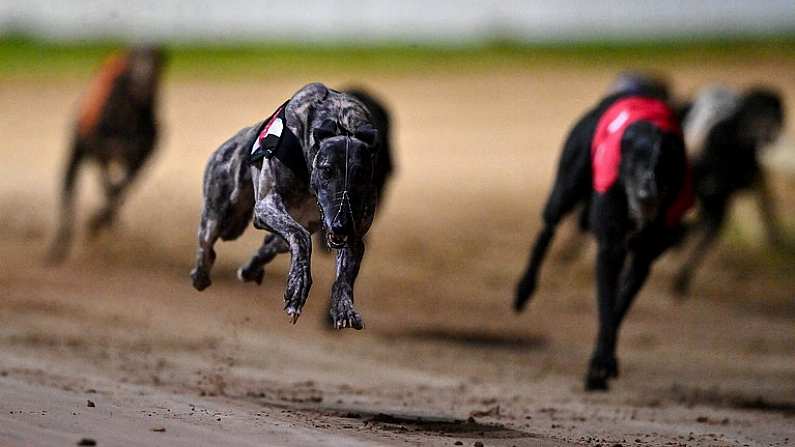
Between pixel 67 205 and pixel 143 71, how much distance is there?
51.8 inches

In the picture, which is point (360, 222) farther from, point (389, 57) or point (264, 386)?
point (389, 57)

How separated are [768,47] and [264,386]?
18.5m

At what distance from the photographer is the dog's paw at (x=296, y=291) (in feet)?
16.7

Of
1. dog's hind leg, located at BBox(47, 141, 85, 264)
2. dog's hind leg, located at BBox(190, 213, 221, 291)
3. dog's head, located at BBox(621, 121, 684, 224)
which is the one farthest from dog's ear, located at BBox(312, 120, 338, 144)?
dog's hind leg, located at BBox(47, 141, 85, 264)

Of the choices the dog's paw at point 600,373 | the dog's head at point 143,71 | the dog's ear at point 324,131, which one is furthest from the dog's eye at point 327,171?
the dog's head at point 143,71

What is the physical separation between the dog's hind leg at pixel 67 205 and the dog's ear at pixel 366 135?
6285 millimetres

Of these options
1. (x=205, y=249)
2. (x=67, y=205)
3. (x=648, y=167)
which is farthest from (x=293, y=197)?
(x=67, y=205)

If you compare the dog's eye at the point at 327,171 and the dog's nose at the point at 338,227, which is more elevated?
the dog's eye at the point at 327,171

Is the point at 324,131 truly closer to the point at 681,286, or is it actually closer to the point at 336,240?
the point at 336,240

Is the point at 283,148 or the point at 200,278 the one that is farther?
the point at 200,278

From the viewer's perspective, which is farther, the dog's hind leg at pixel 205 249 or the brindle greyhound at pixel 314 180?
the dog's hind leg at pixel 205 249

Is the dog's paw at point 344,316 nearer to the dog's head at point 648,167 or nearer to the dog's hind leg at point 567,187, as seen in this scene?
the dog's head at point 648,167

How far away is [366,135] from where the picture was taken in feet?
17.3

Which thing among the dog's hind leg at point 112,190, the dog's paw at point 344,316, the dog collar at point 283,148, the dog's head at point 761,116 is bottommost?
the dog's paw at point 344,316
